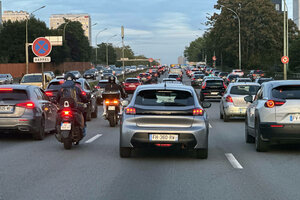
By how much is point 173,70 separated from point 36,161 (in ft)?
227

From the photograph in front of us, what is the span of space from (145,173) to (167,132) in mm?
1390

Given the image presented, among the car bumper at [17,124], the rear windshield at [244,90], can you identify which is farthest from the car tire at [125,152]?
the rear windshield at [244,90]

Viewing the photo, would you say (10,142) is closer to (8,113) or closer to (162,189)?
(8,113)

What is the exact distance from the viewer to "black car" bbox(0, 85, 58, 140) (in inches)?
564

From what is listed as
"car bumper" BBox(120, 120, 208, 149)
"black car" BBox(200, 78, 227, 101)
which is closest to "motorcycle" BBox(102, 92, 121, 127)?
"car bumper" BBox(120, 120, 208, 149)

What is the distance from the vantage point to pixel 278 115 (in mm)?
11633

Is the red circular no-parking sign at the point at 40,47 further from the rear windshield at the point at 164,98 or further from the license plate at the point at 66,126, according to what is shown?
the rear windshield at the point at 164,98

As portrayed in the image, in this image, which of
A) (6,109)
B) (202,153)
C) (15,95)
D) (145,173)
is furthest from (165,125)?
(15,95)

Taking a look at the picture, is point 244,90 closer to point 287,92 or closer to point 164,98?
point 287,92

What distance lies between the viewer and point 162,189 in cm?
785

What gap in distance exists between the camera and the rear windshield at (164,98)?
10.7 m

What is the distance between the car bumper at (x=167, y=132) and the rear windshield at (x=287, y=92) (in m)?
2.21

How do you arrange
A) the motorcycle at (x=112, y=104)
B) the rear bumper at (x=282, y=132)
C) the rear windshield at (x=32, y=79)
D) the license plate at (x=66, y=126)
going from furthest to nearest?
the rear windshield at (x=32, y=79)
the motorcycle at (x=112, y=104)
the license plate at (x=66, y=126)
the rear bumper at (x=282, y=132)

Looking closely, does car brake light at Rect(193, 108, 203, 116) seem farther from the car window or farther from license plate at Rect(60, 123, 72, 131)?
the car window
